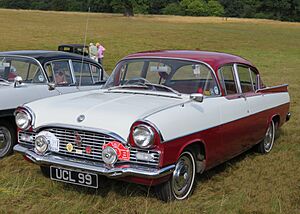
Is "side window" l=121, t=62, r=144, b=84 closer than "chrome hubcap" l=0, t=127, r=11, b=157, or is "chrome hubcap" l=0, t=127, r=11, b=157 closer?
"side window" l=121, t=62, r=144, b=84

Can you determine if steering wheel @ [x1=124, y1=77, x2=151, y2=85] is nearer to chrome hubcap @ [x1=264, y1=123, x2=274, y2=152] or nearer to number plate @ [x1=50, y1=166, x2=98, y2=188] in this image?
number plate @ [x1=50, y1=166, x2=98, y2=188]

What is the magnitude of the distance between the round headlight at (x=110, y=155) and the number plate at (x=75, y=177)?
0.20 metres

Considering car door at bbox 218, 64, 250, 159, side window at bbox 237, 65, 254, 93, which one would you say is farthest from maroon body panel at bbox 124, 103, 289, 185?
side window at bbox 237, 65, 254, 93

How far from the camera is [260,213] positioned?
4301 mm

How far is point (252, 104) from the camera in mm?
5789

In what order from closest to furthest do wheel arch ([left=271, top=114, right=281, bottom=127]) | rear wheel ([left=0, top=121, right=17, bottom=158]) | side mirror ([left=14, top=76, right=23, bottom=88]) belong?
rear wheel ([left=0, top=121, right=17, bottom=158]) → side mirror ([left=14, top=76, right=23, bottom=88]) → wheel arch ([left=271, top=114, right=281, bottom=127])

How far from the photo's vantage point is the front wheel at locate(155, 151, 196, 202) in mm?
4367

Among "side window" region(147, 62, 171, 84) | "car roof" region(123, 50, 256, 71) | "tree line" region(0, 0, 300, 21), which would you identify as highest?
"car roof" region(123, 50, 256, 71)

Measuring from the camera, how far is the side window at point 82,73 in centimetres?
755

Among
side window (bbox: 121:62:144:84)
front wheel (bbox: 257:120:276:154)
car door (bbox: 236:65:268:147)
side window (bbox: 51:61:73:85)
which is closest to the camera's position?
side window (bbox: 121:62:144:84)

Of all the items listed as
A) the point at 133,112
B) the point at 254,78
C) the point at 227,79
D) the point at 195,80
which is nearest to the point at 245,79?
the point at 254,78

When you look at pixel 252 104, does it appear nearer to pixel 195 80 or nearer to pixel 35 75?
→ pixel 195 80

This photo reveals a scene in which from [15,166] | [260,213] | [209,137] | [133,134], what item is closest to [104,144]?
[133,134]

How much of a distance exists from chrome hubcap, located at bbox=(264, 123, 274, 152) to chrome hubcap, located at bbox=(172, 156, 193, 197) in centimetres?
232
